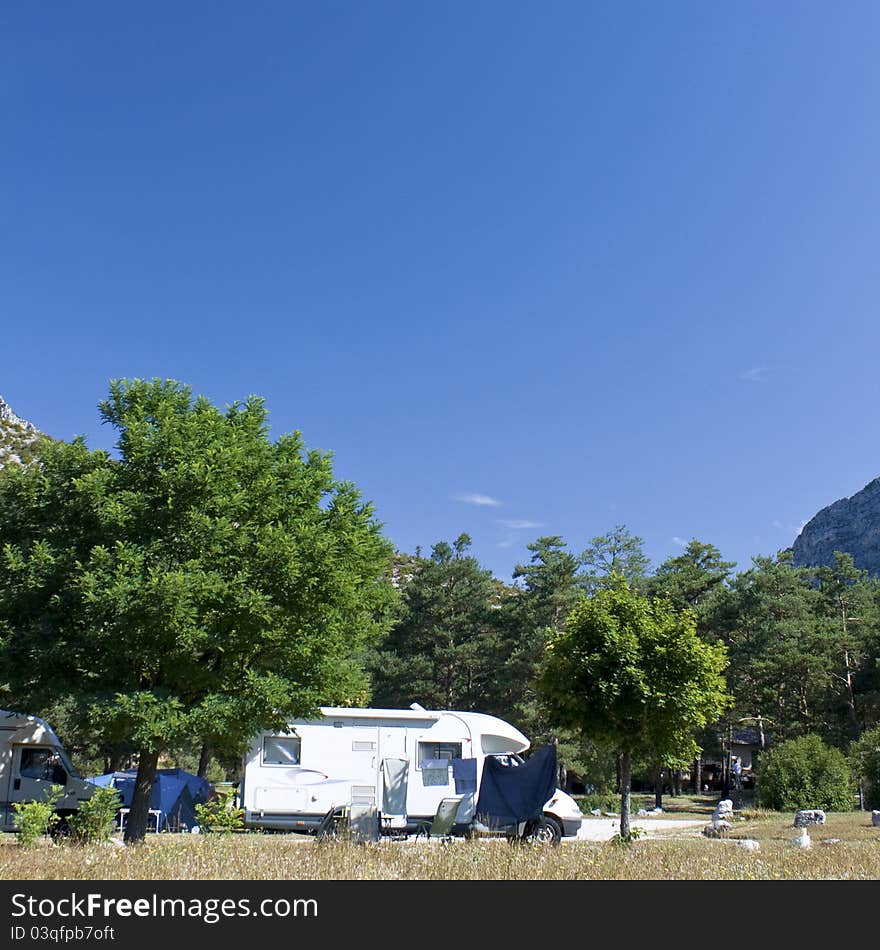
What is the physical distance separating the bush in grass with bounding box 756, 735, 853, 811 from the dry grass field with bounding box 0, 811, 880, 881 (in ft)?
52.3

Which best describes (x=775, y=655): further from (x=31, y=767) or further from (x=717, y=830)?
(x=31, y=767)

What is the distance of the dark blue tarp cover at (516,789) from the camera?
44.1 feet

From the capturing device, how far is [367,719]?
18203 millimetres

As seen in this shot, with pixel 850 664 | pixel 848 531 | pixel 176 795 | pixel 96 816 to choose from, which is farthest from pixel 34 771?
pixel 848 531

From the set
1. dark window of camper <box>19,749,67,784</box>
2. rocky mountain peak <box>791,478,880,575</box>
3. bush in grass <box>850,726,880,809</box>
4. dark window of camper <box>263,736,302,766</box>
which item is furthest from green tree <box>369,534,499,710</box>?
rocky mountain peak <box>791,478,880,575</box>

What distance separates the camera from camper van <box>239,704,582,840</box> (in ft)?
56.6

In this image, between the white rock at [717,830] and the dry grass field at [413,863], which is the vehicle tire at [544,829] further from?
the white rock at [717,830]

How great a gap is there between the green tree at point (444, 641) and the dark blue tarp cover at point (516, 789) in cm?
2341

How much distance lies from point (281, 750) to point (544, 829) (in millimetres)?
6870

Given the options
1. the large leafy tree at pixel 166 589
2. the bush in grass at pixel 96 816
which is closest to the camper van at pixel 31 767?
the large leafy tree at pixel 166 589

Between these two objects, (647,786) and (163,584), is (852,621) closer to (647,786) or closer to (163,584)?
(647,786)

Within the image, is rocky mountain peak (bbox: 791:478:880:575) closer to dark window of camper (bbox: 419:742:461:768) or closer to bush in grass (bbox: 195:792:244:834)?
dark window of camper (bbox: 419:742:461:768)
